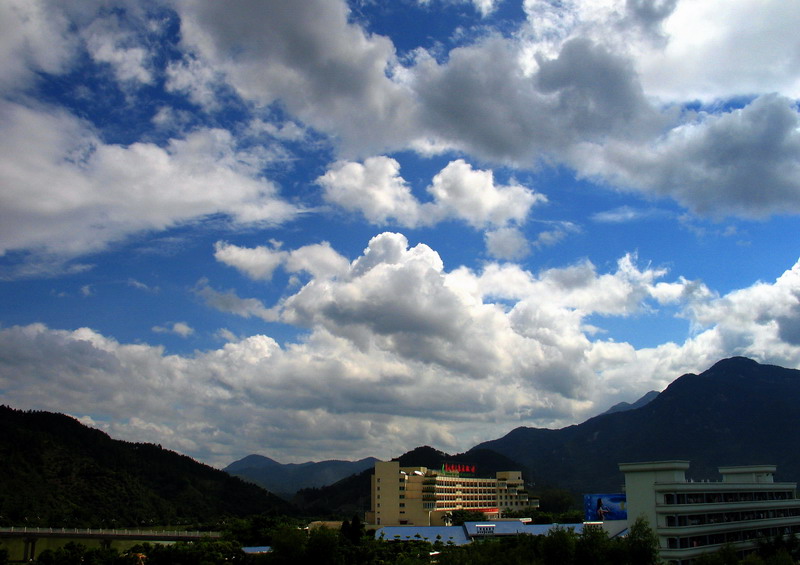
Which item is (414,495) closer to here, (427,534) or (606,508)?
(427,534)

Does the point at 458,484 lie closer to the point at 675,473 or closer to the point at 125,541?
the point at 125,541

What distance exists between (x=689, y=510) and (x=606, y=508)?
28.0 meters

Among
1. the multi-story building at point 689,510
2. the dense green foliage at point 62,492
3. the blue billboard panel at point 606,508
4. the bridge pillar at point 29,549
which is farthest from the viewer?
the dense green foliage at point 62,492

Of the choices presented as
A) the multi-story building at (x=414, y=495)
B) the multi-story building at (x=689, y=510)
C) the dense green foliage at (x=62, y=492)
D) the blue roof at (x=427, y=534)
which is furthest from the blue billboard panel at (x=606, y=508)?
the dense green foliage at (x=62, y=492)

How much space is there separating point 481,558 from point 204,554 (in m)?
41.2

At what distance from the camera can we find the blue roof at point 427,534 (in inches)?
4392

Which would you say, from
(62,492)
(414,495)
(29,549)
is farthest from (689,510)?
(62,492)

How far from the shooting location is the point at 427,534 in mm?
115875

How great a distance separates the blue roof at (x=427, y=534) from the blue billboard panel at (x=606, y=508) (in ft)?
70.1

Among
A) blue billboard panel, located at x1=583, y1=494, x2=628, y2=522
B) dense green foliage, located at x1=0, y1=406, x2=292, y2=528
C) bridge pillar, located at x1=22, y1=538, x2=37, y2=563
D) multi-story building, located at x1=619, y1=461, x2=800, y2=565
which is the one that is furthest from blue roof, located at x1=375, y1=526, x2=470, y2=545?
bridge pillar, located at x1=22, y1=538, x2=37, y2=563

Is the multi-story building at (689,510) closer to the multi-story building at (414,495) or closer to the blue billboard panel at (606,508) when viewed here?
the blue billboard panel at (606,508)

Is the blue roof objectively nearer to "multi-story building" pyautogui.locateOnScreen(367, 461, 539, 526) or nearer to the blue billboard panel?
the blue billboard panel

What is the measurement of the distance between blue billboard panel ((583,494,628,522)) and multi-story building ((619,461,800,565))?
1668cm

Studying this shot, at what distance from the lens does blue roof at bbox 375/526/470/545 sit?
366 ft
